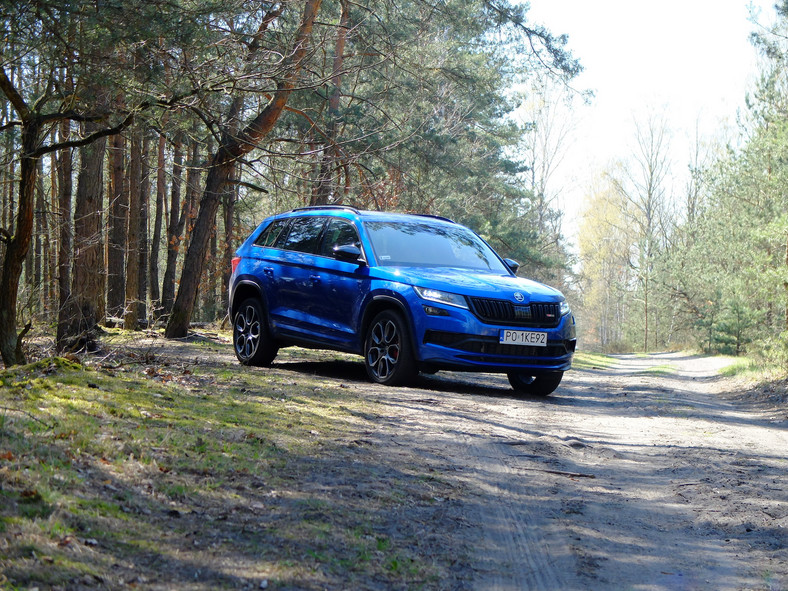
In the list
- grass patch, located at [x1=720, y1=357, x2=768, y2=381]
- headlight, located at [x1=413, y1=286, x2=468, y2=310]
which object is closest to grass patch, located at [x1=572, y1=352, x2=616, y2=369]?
grass patch, located at [x1=720, y1=357, x2=768, y2=381]

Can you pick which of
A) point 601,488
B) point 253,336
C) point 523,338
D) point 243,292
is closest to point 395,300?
point 523,338

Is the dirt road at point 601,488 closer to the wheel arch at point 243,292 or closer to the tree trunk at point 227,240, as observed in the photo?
the wheel arch at point 243,292

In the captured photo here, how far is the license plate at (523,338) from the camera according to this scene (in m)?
9.05

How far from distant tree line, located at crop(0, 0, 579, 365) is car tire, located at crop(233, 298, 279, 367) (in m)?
1.90

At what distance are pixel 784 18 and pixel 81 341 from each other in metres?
16.5

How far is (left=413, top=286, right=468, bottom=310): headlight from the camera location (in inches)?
354

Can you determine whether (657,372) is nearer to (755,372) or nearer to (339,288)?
(755,372)

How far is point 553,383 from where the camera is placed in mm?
9930

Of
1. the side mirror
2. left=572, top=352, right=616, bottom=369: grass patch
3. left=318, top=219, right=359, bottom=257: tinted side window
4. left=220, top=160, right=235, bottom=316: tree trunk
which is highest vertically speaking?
left=220, top=160, right=235, bottom=316: tree trunk

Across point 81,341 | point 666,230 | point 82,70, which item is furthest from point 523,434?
point 666,230

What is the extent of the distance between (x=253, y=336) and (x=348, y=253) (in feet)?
7.09

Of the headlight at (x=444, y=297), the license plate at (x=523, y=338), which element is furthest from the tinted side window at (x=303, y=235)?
the license plate at (x=523, y=338)

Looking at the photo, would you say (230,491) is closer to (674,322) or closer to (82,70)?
(82,70)

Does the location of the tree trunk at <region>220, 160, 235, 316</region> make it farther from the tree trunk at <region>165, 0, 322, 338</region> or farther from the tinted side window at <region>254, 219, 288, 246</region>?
the tinted side window at <region>254, 219, 288, 246</region>
